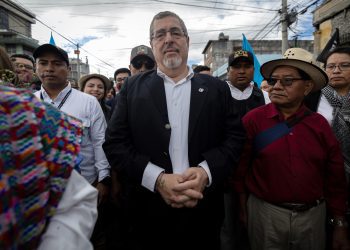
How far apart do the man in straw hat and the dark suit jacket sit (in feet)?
1.18

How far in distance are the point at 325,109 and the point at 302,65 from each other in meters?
0.69

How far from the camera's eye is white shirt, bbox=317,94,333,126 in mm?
2496

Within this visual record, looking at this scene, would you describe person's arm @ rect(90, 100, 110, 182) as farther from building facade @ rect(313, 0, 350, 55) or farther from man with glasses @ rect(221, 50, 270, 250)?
building facade @ rect(313, 0, 350, 55)

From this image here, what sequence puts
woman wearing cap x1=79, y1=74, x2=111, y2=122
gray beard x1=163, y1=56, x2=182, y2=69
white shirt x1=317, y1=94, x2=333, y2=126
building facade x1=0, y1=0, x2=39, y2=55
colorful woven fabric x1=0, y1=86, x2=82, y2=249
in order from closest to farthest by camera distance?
colorful woven fabric x1=0, y1=86, x2=82, y2=249 < gray beard x1=163, y1=56, x2=182, y2=69 < white shirt x1=317, y1=94, x2=333, y2=126 < woman wearing cap x1=79, y1=74, x2=111, y2=122 < building facade x1=0, y1=0, x2=39, y2=55

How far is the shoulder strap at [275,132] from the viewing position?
2.06m

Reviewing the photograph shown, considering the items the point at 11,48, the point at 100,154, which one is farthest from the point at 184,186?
the point at 11,48

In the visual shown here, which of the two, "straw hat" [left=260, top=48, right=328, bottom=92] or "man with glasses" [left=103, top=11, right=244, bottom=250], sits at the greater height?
"straw hat" [left=260, top=48, right=328, bottom=92]

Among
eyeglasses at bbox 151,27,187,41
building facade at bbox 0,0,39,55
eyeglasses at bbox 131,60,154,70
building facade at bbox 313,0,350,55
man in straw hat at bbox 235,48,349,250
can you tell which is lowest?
man in straw hat at bbox 235,48,349,250

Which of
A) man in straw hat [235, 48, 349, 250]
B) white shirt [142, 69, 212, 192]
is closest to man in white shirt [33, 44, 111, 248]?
white shirt [142, 69, 212, 192]

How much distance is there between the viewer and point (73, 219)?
907 millimetres

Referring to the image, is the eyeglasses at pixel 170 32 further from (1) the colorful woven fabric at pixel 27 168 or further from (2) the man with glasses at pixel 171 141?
(1) the colorful woven fabric at pixel 27 168

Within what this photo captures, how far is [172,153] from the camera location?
1828 millimetres

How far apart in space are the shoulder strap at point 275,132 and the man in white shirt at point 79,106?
1.49 metres

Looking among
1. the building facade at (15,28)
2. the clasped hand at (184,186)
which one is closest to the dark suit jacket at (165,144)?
the clasped hand at (184,186)
